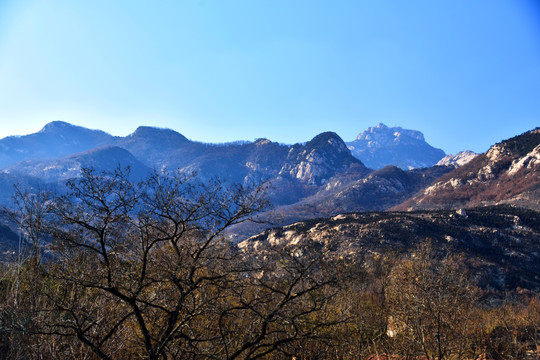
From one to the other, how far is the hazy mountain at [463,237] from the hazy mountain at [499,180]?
26.1 meters

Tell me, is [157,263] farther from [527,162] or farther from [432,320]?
[527,162]

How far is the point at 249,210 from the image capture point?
8.21 metres

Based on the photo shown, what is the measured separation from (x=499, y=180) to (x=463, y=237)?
70.1 metres

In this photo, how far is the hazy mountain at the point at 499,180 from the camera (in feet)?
327

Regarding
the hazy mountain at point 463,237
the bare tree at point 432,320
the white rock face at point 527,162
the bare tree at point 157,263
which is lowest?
the hazy mountain at point 463,237

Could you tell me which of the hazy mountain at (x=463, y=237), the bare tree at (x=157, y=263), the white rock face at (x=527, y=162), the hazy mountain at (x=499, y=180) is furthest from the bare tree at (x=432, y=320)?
the white rock face at (x=527, y=162)

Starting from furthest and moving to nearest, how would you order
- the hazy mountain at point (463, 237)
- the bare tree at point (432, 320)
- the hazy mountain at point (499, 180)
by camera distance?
the hazy mountain at point (499, 180), the hazy mountain at point (463, 237), the bare tree at point (432, 320)

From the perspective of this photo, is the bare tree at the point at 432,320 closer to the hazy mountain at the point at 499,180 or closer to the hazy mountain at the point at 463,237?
the hazy mountain at the point at 463,237

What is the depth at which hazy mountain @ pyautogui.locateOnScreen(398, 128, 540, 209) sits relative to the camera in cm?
9957

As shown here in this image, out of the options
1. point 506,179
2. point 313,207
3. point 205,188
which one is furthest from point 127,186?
point 313,207

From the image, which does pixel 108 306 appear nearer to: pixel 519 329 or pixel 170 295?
pixel 170 295

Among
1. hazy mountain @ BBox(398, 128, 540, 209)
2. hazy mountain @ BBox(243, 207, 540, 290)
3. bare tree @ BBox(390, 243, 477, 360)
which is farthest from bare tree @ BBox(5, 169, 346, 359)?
hazy mountain @ BBox(398, 128, 540, 209)

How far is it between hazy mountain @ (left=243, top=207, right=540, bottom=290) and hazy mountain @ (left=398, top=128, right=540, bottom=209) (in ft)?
85.6

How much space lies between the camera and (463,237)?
6162 cm
